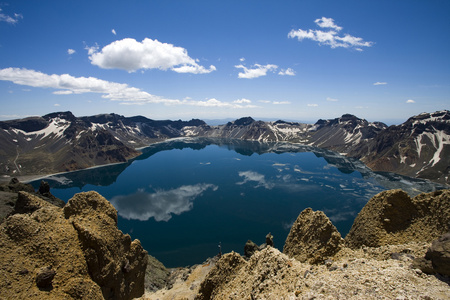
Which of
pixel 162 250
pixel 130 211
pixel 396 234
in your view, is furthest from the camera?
pixel 130 211

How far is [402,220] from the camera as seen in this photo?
25078 millimetres

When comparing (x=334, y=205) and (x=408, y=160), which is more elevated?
(x=408, y=160)

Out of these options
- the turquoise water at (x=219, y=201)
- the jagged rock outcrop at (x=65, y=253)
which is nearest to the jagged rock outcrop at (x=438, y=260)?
the jagged rock outcrop at (x=65, y=253)

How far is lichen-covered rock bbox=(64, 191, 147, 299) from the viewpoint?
2364cm

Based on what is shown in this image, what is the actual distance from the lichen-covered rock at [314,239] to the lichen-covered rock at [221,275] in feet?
20.9

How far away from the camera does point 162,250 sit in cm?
8019

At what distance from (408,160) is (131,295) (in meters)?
232

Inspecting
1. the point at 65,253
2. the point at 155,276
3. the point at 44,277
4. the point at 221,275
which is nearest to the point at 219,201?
the point at 155,276

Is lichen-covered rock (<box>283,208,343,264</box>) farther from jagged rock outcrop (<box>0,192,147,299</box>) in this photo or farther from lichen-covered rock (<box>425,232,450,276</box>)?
jagged rock outcrop (<box>0,192,147,299</box>)

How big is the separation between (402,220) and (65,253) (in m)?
33.2

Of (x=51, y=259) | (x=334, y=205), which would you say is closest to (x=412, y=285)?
(x=51, y=259)

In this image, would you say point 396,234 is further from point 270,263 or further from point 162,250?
point 162,250

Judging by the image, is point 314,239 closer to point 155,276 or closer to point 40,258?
point 40,258

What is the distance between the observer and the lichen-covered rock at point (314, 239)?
76.0 feet
